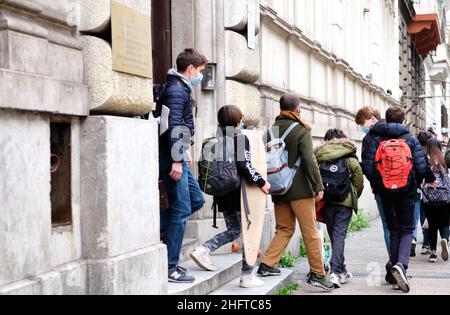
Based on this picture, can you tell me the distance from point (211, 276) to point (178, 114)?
4.88 ft

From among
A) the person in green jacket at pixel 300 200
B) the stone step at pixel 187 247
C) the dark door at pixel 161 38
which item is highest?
the dark door at pixel 161 38

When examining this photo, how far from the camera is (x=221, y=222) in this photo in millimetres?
8844

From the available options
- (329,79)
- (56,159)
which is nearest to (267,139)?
(56,159)

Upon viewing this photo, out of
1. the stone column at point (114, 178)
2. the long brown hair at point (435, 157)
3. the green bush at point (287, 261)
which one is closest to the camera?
the stone column at point (114, 178)

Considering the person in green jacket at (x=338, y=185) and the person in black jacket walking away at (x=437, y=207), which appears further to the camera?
the person in black jacket walking away at (x=437, y=207)

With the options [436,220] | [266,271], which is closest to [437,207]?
[436,220]

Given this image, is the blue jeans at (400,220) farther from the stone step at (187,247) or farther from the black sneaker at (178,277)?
the black sneaker at (178,277)

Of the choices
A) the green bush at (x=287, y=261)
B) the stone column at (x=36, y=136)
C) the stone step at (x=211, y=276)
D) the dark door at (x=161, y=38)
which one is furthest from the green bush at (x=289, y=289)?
the stone column at (x=36, y=136)

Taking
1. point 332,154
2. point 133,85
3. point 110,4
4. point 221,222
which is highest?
point 110,4

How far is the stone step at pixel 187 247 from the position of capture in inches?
313

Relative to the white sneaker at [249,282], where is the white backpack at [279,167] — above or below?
above

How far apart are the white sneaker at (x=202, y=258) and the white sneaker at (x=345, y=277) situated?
1.71 meters

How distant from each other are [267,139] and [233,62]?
1346 mm

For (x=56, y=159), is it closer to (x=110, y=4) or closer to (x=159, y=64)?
(x=110, y=4)
